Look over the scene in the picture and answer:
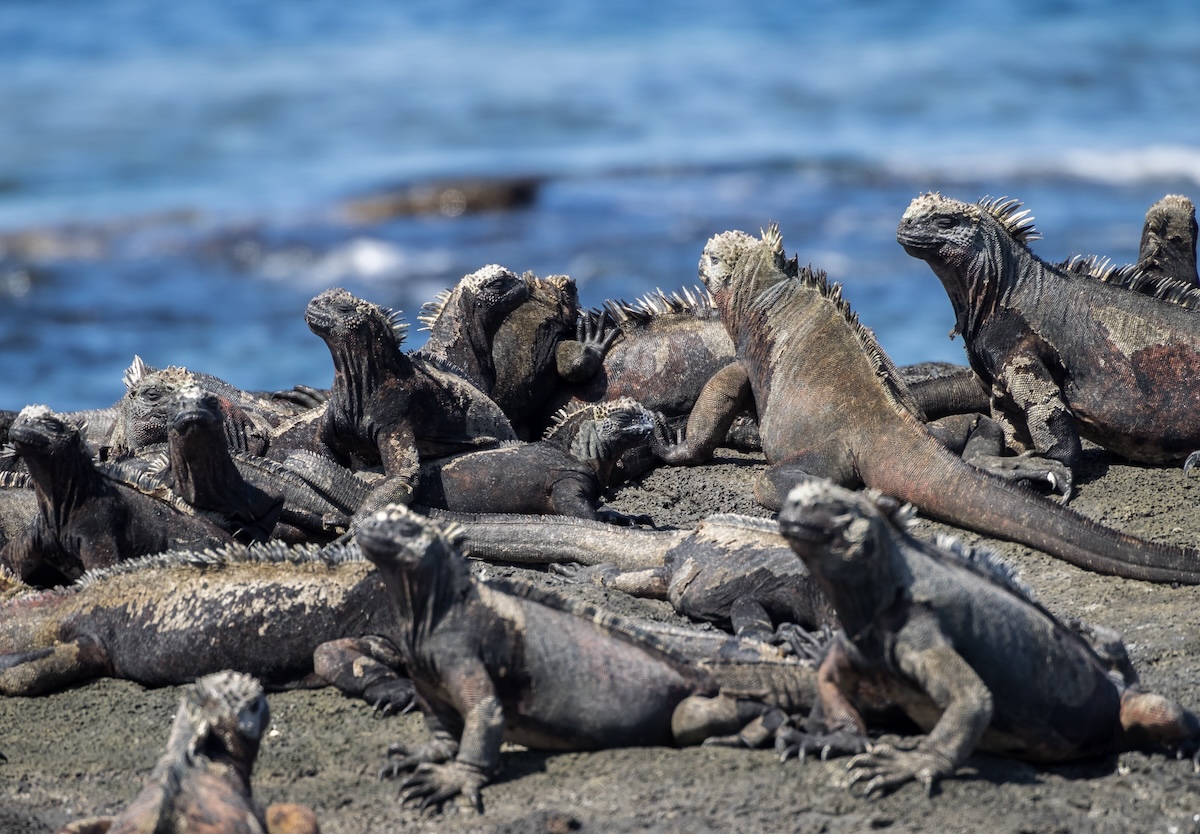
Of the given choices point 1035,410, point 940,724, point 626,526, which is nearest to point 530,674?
point 940,724

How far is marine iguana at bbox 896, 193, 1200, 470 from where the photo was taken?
21.6ft

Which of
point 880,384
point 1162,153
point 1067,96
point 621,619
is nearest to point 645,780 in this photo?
point 621,619

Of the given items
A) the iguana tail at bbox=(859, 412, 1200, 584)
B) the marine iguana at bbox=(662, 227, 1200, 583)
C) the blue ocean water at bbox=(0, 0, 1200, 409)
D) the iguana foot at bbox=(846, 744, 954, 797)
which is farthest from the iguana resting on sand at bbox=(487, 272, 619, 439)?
the blue ocean water at bbox=(0, 0, 1200, 409)

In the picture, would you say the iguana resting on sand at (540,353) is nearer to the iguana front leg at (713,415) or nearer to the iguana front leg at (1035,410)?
the iguana front leg at (713,415)

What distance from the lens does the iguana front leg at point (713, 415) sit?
7.06 meters

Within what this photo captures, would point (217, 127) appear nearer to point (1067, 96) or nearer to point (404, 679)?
point (1067, 96)

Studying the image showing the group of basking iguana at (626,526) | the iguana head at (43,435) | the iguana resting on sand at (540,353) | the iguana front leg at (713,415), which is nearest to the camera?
the group of basking iguana at (626,526)

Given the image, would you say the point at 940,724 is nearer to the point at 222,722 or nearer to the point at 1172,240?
the point at 222,722

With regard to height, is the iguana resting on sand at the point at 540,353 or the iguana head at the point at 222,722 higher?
the iguana resting on sand at the point at 540,353

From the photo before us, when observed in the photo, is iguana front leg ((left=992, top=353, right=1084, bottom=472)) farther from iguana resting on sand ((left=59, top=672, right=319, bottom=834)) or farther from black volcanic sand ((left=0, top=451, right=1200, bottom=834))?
iguana resting on sand ((left=59, top=672, right=319, bottom=834))

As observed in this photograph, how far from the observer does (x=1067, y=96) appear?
2427cm

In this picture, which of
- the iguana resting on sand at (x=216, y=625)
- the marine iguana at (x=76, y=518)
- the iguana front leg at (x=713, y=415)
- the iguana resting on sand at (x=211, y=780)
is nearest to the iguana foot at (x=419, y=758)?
the iguana resting on sand at (x=211, y=780)

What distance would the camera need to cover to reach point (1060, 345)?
668 cm

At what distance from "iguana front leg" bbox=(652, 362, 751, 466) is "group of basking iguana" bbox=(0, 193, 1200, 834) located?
0.05 feet
